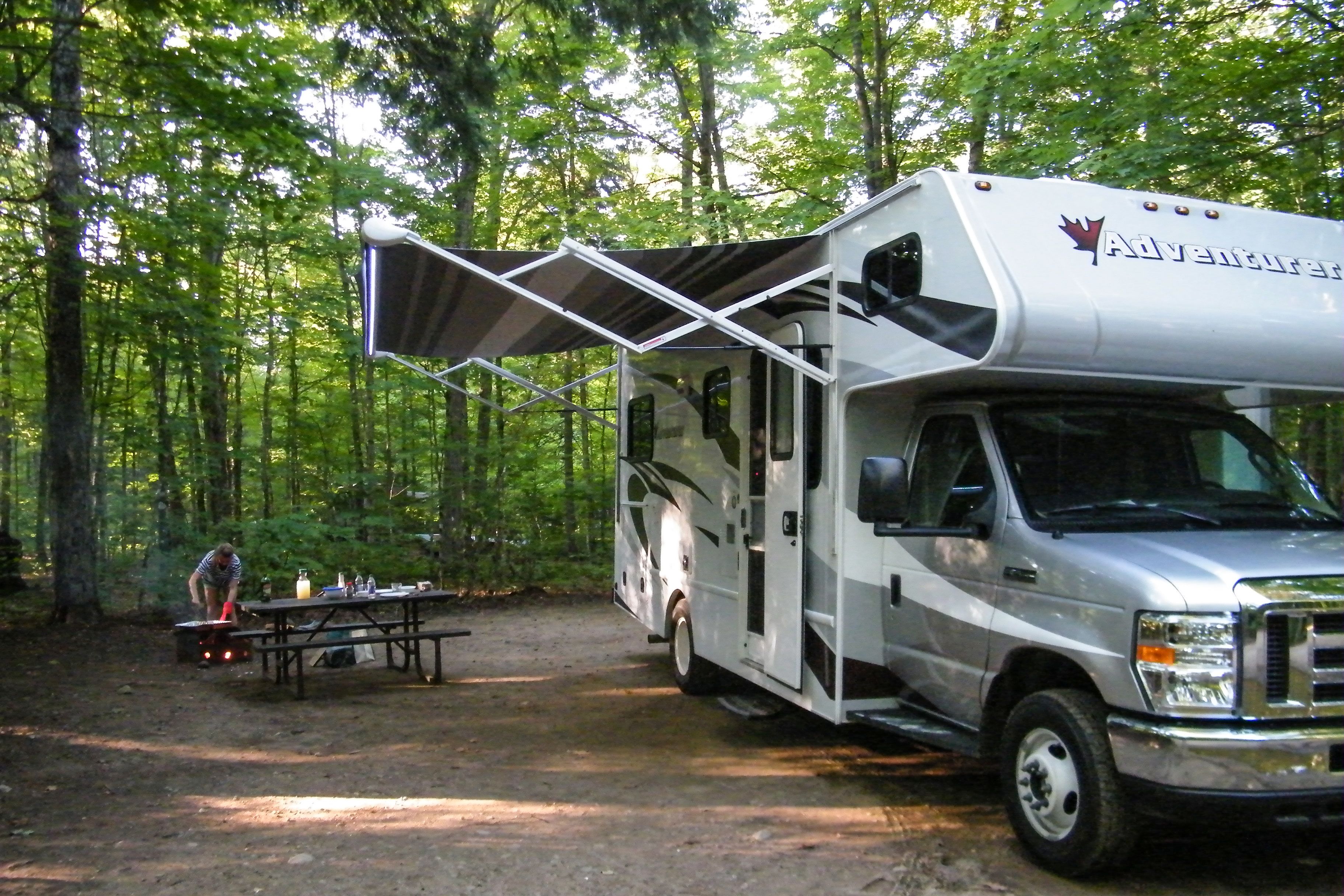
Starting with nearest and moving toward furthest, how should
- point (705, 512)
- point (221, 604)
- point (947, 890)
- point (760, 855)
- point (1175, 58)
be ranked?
point (947, 890) → point (760, 855) → point (705, 512) → point (1175, 58) → point (221, 604)

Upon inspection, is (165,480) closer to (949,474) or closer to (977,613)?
(949,474)

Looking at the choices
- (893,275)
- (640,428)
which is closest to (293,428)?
(640,428)

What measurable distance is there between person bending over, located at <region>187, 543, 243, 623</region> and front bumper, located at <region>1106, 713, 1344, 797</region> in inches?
389

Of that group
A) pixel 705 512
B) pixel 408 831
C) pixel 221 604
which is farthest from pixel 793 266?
pixel 221 604

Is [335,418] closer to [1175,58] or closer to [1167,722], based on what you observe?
[1175,58]

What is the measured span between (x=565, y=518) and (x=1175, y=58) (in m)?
11.8

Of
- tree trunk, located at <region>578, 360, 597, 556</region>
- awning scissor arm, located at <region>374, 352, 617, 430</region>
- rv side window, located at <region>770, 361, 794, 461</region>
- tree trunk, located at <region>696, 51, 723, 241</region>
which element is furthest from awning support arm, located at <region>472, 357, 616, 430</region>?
tree trunk, located at <region>696, 51, 723, 241</region>

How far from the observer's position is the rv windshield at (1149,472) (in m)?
4.94

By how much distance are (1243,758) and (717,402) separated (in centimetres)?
464

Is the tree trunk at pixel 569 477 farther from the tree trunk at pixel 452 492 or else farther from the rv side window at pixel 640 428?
the rv side window at pixel 640 428

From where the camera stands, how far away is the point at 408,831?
214 inches

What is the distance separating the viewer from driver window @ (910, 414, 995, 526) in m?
5.32

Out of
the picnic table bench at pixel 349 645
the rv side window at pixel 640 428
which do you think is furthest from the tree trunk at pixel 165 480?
the rv side window at pixel 640 428

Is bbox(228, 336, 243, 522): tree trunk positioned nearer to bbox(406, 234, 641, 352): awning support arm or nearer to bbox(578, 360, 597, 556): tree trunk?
bbox(578, 360, 597, 556): tree trunk
